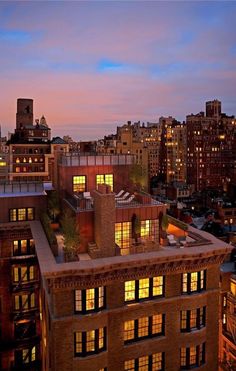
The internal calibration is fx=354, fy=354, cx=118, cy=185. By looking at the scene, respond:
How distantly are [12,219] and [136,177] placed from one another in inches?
533

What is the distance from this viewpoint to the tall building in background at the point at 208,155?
566 ft

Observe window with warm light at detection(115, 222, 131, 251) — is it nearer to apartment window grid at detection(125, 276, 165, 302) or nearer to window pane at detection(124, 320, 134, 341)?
apartment window grid at detection(125, 276, 165, 302)

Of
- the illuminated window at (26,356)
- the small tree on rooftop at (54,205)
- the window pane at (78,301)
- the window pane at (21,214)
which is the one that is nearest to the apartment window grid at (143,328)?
Result: the window pane at (78,301)

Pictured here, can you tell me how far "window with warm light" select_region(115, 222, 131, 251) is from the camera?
29.7m

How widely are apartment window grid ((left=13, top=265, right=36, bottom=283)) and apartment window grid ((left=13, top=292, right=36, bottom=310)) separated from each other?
5.23 feet

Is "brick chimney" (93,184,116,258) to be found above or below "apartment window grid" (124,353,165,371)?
above

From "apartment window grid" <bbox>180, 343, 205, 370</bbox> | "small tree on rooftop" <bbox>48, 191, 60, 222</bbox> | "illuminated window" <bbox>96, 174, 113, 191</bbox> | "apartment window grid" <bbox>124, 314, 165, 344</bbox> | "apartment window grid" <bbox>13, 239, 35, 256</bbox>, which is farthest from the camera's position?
"apartment window grid" <bbox>13, 239, 35, 256</bbox>

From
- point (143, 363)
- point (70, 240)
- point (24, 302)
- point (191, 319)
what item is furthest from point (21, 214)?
point (191, 319)

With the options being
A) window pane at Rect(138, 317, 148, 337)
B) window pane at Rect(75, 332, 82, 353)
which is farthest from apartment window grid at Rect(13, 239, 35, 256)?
window pane at Rect(138, 317, 148, 337)

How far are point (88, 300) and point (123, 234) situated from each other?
6861mm

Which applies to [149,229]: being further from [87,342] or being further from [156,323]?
[87,342]

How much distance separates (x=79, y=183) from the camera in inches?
1375

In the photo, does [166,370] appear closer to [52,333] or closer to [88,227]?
[52,333]

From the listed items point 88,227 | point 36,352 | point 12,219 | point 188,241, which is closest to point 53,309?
point 88,227
